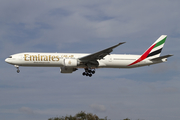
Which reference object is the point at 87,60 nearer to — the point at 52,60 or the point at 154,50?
the point at 52,60

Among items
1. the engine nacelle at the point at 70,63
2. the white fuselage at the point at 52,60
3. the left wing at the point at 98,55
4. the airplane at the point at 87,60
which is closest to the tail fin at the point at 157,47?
the airplane at the point at 87,60

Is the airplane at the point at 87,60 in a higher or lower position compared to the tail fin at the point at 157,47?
lower

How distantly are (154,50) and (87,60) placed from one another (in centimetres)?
1200

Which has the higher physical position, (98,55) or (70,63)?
(98,55)

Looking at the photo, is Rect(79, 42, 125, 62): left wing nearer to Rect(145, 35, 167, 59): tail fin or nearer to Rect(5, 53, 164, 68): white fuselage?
Rect(5, 53, 164, 68): white fuselage

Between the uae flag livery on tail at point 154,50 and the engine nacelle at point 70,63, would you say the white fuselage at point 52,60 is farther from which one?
the uae flag livery on tail at point 154,50

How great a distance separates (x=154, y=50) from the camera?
1992 inches

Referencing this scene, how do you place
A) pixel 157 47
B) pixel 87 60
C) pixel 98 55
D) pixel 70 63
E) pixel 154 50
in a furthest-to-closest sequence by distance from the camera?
pixel 157 47, pixel 154 50, pixel 87 60, pixel 98 55, pixel 70 63

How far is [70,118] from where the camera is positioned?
61.6 m

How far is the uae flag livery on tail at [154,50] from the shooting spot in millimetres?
49134

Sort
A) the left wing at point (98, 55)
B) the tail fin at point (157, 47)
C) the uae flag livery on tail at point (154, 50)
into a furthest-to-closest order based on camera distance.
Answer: the tail fin at point (157, 47), the uae flag livery on tail at point (154, 50), the left wing at point (98, 55)

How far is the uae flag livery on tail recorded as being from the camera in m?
49.1

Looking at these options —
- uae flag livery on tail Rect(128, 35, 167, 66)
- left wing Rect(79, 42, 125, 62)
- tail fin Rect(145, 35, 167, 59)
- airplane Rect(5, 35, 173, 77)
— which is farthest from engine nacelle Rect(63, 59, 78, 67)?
tail fin Rect(145, 35, 167, 59)

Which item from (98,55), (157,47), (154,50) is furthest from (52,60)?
(157,47)
